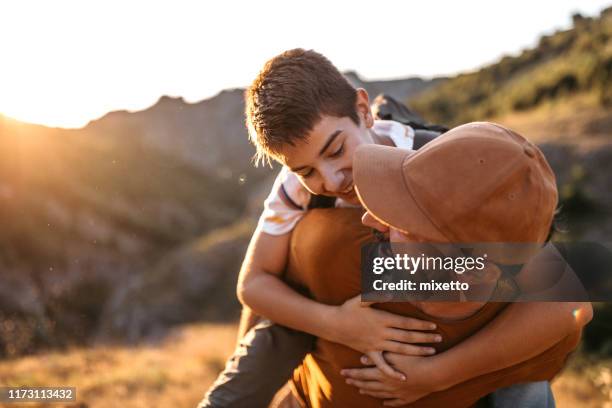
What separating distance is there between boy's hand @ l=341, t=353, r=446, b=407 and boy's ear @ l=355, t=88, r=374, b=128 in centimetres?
111

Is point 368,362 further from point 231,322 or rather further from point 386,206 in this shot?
point 231,322

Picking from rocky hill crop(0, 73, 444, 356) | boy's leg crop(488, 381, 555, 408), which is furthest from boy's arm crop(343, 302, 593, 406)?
rocky hill crop(0, 73, 444, 356)

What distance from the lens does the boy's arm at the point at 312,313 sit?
1.99 metres

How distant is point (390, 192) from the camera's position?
5.94ft

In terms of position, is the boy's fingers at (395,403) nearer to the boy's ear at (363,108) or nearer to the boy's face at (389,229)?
the boy's face at (389,229)

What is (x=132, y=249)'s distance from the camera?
2920 cm

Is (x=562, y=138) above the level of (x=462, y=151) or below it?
below

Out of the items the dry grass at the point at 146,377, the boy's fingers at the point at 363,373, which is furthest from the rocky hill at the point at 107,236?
the boy's fingers at the point at 363,373

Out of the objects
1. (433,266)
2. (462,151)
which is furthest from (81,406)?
(462,151)

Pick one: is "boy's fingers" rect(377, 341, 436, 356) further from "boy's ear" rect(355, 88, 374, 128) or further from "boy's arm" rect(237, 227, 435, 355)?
"boy's ear" rect(355, 88, 374, 128)

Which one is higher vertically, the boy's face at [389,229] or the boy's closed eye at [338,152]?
the boy's closed eye at [338,152]

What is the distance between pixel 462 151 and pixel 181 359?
8.92 metres

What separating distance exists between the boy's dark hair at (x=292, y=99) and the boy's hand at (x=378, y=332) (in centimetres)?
74

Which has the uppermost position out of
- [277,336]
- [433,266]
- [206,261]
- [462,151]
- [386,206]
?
[462,151]
